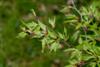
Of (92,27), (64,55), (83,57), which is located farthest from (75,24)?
(64,55)

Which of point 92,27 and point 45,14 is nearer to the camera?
point 92,27

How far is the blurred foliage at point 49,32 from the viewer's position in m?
2.53

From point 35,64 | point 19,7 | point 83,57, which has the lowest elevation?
point 35,64

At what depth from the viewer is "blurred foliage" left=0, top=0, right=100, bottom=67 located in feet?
8.29

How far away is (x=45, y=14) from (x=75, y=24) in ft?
7.98

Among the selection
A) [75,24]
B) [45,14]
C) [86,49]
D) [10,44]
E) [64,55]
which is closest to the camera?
[86,49]

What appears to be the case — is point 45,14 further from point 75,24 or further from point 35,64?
point 75,24

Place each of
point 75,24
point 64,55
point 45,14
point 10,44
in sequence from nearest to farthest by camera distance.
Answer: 1. point 75,24
2. point 64,55
3. point 10,44
4. point 45,14

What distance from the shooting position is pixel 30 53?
455 centimetres

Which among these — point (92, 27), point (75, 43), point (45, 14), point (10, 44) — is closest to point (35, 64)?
point (10, 44)

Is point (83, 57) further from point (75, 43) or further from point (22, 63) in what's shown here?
point (22, 63)

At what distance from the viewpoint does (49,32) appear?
249cm

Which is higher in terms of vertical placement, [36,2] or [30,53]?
[36,2]

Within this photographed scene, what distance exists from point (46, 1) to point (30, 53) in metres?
1.05
